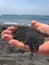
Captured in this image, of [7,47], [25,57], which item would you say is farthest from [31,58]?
[7,47]

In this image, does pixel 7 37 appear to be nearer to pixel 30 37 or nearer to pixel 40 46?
pixel 30 37

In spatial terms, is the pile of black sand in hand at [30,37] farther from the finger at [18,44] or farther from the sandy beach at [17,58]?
the sandy beach at [17,58]

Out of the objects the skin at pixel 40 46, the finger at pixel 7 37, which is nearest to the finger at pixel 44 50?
the skin at pixel 40 46

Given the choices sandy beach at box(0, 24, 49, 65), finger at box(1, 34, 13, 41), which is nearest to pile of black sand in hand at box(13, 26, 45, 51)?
finger at box(1, 34, 13, 41)

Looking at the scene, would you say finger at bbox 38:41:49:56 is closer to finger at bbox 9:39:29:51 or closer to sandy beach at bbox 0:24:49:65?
sandy beach at bbox 0:24:49:65

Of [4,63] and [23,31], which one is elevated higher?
[23,31]

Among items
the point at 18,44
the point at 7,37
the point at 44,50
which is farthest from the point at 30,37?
the point at 44,50

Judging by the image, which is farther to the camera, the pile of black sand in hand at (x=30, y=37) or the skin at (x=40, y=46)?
the pile of black sand in hand at (x=30, y=37)

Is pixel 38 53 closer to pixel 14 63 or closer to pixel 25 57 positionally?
pixel 25 57
